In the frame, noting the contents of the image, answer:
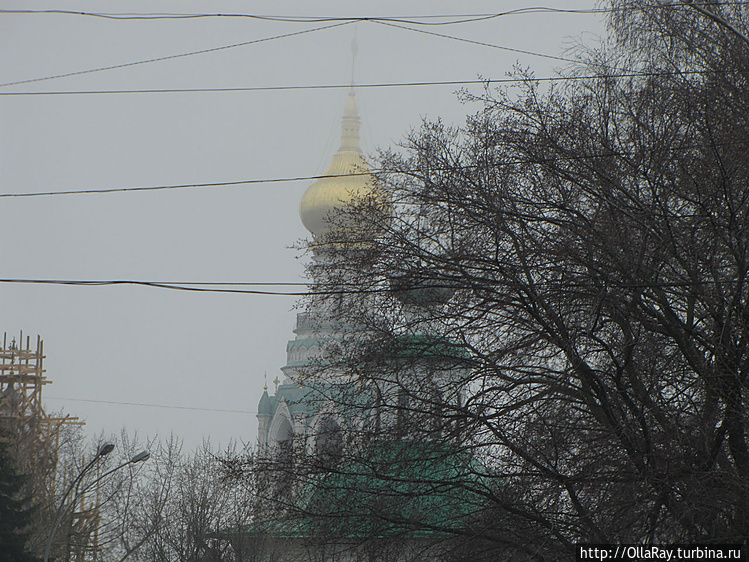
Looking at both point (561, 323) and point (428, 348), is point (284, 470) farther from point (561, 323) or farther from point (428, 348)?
point (561, 323)

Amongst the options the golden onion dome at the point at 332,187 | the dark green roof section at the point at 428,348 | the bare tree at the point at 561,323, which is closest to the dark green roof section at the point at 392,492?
the bare tree at the point at 561,323

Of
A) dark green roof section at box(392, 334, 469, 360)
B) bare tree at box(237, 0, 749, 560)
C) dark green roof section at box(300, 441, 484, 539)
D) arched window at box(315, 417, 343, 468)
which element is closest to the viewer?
bare tree at box(237, 0, 749, 560)

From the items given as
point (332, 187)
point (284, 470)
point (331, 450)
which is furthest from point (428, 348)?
point (332, 187)

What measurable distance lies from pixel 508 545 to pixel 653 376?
97.3 inches

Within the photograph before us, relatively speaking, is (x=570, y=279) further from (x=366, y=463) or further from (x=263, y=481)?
(x=263, y=481)

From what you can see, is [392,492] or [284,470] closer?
[392,492]

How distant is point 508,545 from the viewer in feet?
41.9

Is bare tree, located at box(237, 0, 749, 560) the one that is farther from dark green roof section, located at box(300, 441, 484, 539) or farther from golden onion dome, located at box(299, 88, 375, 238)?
golden onion dome, located at box(299, 88, 375, 238)

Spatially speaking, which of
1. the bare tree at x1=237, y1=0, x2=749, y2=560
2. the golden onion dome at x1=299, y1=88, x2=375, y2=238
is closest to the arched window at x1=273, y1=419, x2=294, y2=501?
the bare tree at x1=237, y1=0, x2=749, y2=560

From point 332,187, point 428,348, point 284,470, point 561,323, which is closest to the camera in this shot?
point 561,323

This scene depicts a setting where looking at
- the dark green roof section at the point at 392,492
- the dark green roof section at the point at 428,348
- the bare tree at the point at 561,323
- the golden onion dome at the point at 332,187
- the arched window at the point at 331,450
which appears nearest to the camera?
the bare tree at the point at 561,323

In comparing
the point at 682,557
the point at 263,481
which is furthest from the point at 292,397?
the point at 682,557

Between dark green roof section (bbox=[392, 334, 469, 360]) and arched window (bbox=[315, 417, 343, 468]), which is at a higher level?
dark green roof section (bbox=[392, 334, 469, 360])

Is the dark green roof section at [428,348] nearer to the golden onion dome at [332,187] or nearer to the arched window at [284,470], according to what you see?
the arched window at [284,470]
